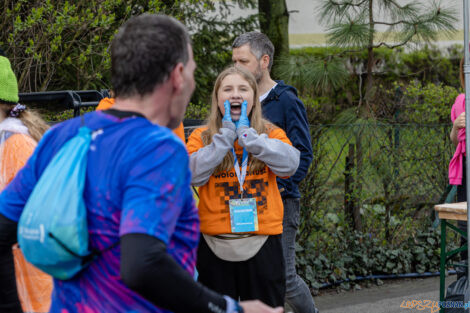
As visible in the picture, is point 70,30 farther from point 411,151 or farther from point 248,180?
point 411,151

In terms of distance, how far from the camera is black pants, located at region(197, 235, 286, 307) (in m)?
3.35

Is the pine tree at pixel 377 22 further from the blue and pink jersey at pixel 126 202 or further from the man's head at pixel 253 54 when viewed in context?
the blue and pink jersey at pixel 126 202

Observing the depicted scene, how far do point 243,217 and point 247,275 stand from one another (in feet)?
1.01

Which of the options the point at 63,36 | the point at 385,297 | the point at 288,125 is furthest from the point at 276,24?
the point at 288,125

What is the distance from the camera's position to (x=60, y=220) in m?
1.54

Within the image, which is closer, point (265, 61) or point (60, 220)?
point (60, 220)

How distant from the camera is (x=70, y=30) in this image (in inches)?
221

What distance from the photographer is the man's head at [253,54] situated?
405cm

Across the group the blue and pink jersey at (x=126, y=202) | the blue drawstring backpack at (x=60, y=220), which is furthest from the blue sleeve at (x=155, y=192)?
the blue drawstring backpack at (x=60, y=220)

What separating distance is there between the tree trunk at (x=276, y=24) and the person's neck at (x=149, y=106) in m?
7.25

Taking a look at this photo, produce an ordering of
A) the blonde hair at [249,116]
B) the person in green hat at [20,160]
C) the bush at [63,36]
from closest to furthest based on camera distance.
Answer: the person in green hat at [20,160] → the blonde hair at [249,116] → the bush at [63,36]

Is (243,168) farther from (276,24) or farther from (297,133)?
(276,24)

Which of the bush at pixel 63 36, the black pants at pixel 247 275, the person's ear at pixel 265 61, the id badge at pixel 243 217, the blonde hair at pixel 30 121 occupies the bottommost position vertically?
the black pants at pixel 247 275

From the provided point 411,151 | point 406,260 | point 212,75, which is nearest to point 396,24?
point 411,151
